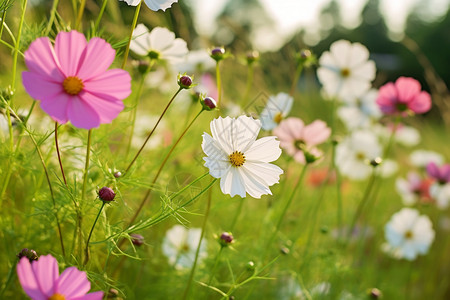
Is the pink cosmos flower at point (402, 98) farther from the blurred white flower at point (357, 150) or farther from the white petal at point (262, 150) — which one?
the white petal at point (262, 150)

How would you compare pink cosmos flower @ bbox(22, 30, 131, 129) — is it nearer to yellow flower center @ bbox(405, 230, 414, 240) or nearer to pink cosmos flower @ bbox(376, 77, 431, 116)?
pink cosmos flower @ bbox(376, 77, 431, 116)

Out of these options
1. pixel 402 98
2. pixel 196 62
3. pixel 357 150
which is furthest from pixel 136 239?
pixel 357 150

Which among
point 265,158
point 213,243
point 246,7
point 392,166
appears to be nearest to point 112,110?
point 265,158

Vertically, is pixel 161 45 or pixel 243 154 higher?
pixel 161 45

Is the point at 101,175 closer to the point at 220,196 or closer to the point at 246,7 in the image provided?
the point at 220,196

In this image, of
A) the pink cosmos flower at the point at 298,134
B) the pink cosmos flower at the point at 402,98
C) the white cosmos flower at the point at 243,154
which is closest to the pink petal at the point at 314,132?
the pink cosmos flower at the point at 298,134

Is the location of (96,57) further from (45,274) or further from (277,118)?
(277,118)

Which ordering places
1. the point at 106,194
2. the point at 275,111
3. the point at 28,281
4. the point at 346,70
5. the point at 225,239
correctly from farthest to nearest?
the point at 346,70 < the point at 275,111 < the point at 225,239 < the point at 106,194 < the point at 28,281

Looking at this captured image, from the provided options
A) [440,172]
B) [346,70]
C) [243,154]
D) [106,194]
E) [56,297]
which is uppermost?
[346,70]
